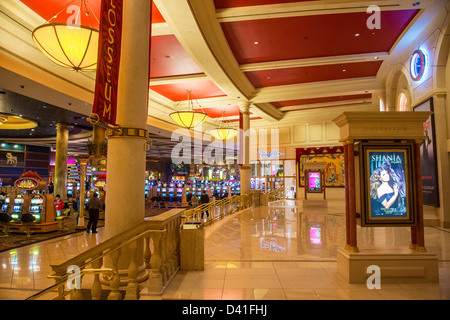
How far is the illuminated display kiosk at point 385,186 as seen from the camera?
3.62 m

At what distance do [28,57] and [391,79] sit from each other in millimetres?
11545

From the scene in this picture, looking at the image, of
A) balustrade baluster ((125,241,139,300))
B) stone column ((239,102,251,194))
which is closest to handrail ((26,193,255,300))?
balustrade baluster ((125,241,139,300))

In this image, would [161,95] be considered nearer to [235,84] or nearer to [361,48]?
[235,84]

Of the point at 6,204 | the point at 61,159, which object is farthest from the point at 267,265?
the point at 61,159

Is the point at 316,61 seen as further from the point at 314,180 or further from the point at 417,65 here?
the point at 314,180

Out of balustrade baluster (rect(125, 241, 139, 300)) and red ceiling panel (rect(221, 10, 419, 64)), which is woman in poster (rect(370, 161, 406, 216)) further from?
red ceiling panel (rect(221, 10, 419, 64))

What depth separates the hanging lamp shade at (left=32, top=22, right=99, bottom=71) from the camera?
4.61 meters

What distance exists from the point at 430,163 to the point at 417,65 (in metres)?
3.01

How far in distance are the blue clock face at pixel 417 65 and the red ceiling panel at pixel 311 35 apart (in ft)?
2.60

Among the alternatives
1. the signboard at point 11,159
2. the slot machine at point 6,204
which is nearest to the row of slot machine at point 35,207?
the slot machine at point 6,204

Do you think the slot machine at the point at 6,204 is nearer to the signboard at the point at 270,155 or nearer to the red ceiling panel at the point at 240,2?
the red ceiling panel at the point at 240,2

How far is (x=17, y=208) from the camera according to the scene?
30.1 feet

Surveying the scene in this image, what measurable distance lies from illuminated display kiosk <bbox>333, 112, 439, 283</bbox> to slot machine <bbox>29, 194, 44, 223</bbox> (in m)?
8.87
